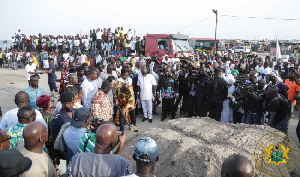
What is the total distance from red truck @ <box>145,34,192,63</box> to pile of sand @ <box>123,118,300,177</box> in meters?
8.08

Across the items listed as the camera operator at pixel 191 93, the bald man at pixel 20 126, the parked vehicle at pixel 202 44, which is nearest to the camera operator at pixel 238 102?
the camera operator at pixel 191 93

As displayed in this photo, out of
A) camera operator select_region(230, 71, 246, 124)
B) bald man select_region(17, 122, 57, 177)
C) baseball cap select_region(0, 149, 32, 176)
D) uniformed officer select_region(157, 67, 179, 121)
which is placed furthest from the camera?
uniformed officer select_region(157, 67, 179, 121)

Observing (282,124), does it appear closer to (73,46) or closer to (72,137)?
(72,137)

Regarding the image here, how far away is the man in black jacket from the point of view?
609 centimetres

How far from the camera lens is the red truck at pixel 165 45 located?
13078 mm

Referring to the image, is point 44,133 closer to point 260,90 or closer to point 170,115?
point 260,90

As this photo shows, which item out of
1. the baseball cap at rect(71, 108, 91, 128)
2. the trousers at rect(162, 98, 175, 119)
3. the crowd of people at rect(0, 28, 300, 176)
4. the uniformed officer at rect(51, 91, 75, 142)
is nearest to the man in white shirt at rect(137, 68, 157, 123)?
the crowd of people at rect(0, 28, 300, 176)

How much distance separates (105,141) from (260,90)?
447cm

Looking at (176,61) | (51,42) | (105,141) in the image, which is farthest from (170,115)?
(51,42)

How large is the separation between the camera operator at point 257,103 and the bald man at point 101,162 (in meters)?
4.11

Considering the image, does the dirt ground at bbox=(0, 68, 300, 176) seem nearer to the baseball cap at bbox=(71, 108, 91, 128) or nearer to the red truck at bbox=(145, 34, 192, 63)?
the baseball cap at bbox=(71, 108, 91, 128)

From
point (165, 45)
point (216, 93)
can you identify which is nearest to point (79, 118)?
point (216, 93)

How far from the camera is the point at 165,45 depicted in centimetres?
1326

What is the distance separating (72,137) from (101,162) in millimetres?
805
